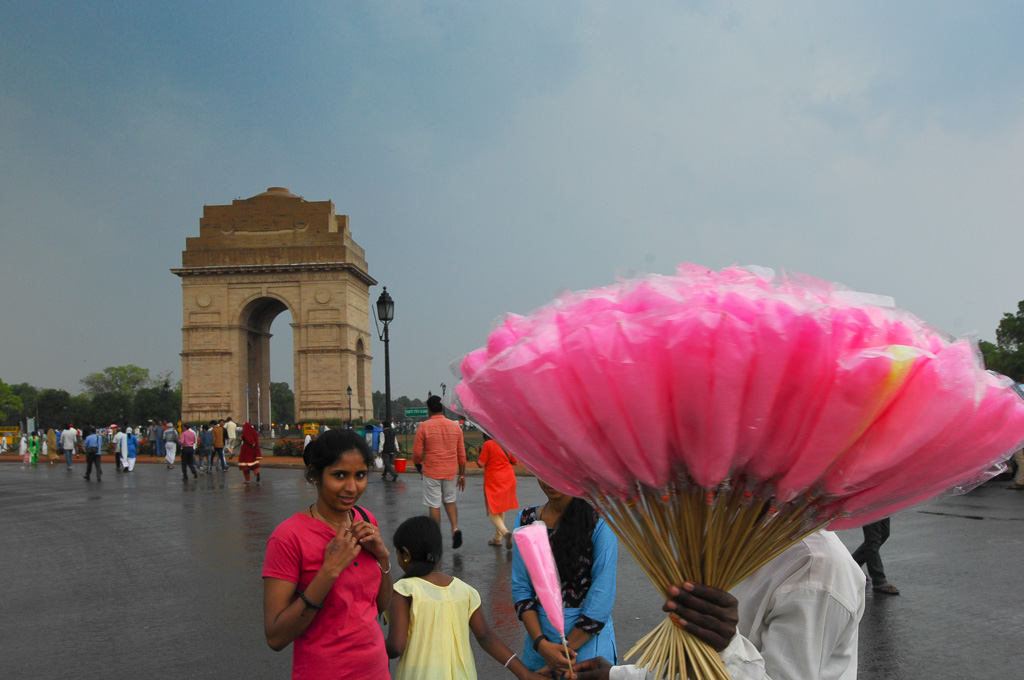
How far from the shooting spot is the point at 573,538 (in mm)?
2918

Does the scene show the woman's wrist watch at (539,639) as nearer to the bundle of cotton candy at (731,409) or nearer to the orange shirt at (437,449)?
the bundle of cotton candy at (731,409)

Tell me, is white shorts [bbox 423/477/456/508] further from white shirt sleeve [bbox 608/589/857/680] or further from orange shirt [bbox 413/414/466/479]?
white shirt sleeve [bbox 608/589/857/680]

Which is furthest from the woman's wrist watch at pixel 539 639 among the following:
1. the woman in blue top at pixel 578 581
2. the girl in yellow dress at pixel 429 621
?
the girl in yellow dress at pixel 429 621

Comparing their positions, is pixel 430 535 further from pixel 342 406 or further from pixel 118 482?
pixel 342 406

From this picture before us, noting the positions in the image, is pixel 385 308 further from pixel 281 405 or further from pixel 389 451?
pixel 281 405

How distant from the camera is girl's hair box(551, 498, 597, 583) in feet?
9.52

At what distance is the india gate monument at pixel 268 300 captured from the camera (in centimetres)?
4784

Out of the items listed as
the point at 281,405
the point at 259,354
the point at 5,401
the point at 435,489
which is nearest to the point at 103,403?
the point at 5,401

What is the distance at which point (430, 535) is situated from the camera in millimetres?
3133

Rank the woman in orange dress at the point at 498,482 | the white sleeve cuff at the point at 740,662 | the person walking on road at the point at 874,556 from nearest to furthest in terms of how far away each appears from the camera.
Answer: the white sleeve cuff at the point at 740,662 → the person walking on road at the point at 874,556 → the woman in orange dress at the point at 498,482

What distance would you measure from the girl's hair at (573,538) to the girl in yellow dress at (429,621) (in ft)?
1.21

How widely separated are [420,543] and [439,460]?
5.68 m

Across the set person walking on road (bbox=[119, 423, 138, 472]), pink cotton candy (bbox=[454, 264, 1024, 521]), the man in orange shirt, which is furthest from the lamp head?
pink cotton candy (bbox=[454, 264, 1024, 521])

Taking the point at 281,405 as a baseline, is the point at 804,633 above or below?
below
